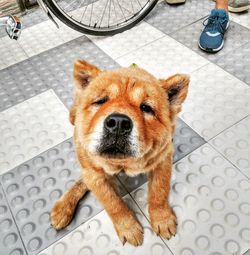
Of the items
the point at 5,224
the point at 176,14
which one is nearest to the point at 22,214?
the point at 5,224

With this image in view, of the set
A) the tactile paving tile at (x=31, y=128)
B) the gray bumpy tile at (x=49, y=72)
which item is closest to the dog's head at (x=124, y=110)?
the tactile paving tile at (x=31, y=128)

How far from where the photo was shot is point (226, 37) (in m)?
2.26

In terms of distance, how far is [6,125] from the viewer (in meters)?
1.83

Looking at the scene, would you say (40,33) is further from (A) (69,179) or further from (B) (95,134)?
(B) (95,134)

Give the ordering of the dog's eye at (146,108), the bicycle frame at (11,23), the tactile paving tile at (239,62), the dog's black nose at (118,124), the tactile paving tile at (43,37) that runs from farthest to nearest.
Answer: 1. the tactile paving tile at (43,37)
2. the tactile paving tile at (239,62)
3. the bicycle frame at (11,23)
4. the dog's eye at (146,108)
5. the dog's black nose at (118,124)

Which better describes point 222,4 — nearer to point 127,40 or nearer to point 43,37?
point 127,40

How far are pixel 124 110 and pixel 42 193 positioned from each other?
0.73 metres

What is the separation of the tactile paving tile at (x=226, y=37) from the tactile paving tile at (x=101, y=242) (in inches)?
53.2

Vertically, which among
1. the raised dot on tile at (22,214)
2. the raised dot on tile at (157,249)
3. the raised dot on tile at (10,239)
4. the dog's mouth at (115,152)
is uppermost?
the dog's mouth at (115,152)

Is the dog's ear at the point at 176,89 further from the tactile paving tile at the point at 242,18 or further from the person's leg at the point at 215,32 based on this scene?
the tactile paving tile at the point at 242,18

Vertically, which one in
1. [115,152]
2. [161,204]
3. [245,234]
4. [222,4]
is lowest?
[245,234]

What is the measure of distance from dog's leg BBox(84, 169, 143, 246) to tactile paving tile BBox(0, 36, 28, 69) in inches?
57.1

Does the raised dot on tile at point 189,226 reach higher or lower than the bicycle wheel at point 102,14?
lower

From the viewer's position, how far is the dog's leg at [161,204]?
4.15ft
